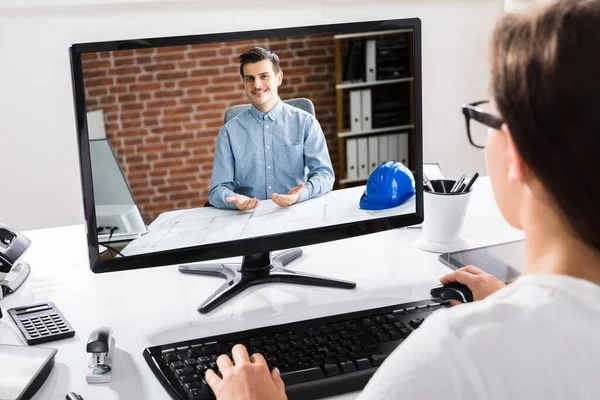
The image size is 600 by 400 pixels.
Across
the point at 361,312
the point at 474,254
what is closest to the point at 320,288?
the point at 361,312

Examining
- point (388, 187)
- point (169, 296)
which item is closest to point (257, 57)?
point (388, 187)

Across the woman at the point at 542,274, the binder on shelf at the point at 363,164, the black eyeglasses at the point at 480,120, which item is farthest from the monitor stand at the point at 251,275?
the woman at the point at 542,274

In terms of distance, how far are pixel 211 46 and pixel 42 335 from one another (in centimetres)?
60

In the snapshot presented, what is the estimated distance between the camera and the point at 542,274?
726 millimetres

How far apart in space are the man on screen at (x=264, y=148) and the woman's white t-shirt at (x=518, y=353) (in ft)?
2.32

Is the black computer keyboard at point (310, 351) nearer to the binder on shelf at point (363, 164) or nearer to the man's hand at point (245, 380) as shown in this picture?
the man's hand at point (245, 380)

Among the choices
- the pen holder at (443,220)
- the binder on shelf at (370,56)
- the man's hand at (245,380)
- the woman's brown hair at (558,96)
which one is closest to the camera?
the woman's brown hair at (558,96)

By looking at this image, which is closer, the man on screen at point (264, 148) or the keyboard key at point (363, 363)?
the keyboard key at point (363, 363)

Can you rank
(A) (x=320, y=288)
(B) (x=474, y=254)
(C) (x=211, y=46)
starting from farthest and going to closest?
(B) (x=474, y=254)
(A) (x=320, y=288)
(C) (x=211, y=46)

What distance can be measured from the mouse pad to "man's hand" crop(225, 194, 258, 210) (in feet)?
1.50

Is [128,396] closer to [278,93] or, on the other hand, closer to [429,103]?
[278,93]

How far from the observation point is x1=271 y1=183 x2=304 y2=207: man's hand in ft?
4.49

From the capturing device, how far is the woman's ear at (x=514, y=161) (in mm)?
696

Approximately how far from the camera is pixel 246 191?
1.35 metres
